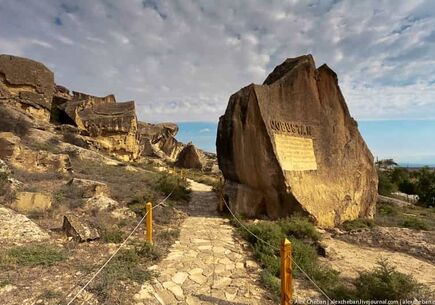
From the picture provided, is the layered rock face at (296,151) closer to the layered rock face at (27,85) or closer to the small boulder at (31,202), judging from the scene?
the small boulder at (31,202)

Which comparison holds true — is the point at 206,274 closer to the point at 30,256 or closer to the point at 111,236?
the point at 111,236

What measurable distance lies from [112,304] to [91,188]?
6.99 meters

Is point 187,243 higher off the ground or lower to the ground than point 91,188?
lower

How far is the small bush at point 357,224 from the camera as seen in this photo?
423 inches

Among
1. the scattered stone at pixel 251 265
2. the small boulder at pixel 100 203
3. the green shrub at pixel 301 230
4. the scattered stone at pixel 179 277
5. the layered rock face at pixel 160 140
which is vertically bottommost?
the scattered stone at pixel 179 277

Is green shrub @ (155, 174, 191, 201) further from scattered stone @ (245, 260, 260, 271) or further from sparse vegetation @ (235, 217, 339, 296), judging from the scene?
scattered stone @ (245, 260, 260, 271)

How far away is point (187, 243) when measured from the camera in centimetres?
801

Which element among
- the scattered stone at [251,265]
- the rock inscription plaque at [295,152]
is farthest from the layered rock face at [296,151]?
the scattered stone at [251,265]

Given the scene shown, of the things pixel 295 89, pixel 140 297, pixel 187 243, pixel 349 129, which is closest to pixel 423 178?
pixel 349 129

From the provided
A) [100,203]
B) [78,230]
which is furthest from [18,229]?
[100,203]

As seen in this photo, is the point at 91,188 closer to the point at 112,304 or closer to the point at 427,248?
the point at 112,304

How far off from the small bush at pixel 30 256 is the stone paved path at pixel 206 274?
1925 mm

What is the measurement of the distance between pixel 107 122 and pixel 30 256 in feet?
80.7

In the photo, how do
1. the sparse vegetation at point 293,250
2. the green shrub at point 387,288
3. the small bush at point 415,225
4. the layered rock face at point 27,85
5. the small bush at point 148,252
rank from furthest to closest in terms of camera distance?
1. the layered rock face at point 27,85
2. the small bush at point 415,225
3. the small bush at point 148,252
4. the sparse vegetation at point 293,250
5. the green shrub at point 387,288
